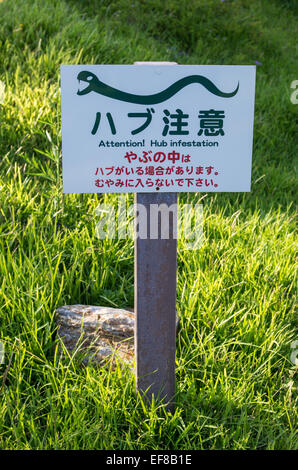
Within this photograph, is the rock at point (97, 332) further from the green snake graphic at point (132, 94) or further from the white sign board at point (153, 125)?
the green snake graphic at point (132, 94)

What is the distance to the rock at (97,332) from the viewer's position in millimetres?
2096

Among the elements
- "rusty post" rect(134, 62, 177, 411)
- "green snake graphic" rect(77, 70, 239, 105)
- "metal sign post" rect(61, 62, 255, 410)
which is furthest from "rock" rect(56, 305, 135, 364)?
"green snake graphic" rect(77, 70, 239, 105)

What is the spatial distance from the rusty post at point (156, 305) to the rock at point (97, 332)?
207 millimetres

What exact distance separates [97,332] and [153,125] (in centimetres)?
93

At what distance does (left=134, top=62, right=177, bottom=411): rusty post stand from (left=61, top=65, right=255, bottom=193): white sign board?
0.11m

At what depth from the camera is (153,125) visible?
168cm

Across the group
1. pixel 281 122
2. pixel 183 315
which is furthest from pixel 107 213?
pixel 281 122

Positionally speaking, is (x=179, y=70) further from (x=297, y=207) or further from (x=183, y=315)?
(x=297, y=207)

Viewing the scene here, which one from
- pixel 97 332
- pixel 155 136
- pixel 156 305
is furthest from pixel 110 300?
pixel 155 136

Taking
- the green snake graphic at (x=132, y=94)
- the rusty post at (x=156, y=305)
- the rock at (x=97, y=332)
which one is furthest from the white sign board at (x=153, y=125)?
the rock at (x=97, y=332)

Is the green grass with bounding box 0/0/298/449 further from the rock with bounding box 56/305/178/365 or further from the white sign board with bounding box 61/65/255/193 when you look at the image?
the white sign board with bounding box 61/65/255/193

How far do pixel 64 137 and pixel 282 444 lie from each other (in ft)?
4.45

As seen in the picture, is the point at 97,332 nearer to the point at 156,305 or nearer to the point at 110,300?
the point at 110,300

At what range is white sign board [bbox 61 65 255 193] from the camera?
1655mm
